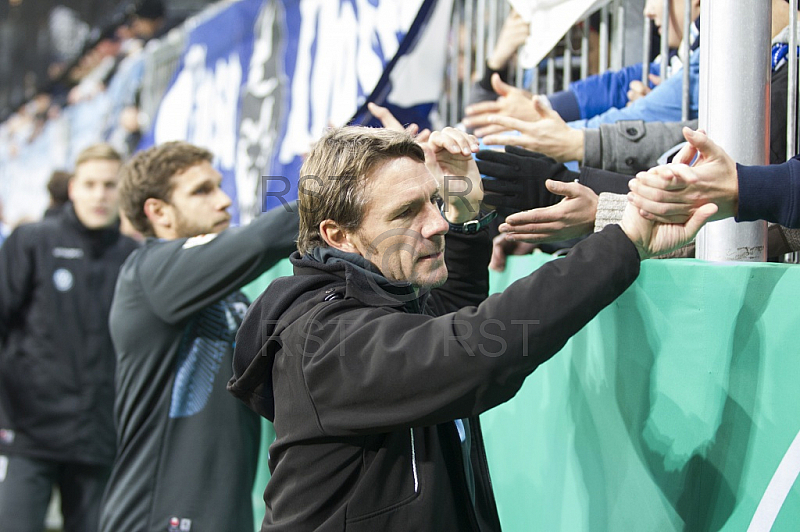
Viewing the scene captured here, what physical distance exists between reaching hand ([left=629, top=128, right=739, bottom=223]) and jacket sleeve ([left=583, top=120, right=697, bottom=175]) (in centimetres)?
71

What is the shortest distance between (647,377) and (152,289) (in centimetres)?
166

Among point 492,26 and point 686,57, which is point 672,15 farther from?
point 492,26

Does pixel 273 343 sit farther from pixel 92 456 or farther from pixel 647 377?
pixel 92 456

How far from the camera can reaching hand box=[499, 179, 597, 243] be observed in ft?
5.73

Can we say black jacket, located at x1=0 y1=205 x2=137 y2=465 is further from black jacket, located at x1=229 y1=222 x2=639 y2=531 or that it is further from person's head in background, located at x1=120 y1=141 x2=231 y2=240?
black jacket, located at x1=229 y1=222 x2=639 y2=531

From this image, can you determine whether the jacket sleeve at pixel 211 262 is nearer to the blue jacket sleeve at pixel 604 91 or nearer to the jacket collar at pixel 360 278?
the jacket collar at pixel 360 278

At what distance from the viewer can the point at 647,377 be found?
5.98 feet

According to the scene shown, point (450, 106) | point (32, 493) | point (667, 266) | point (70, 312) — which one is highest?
point (450, 106)

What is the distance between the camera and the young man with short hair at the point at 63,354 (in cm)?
412

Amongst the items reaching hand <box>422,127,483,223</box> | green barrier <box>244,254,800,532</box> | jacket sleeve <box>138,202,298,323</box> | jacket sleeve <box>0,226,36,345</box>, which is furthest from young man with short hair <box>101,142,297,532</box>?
jacket sleeve <box>0,226,36,345</box>

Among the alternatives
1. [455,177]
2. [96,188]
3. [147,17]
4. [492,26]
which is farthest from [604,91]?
[147,17]

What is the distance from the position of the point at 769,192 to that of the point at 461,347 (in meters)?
0.64

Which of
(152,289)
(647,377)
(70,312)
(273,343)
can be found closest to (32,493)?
(70,312)

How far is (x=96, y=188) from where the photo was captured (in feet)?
14.9
